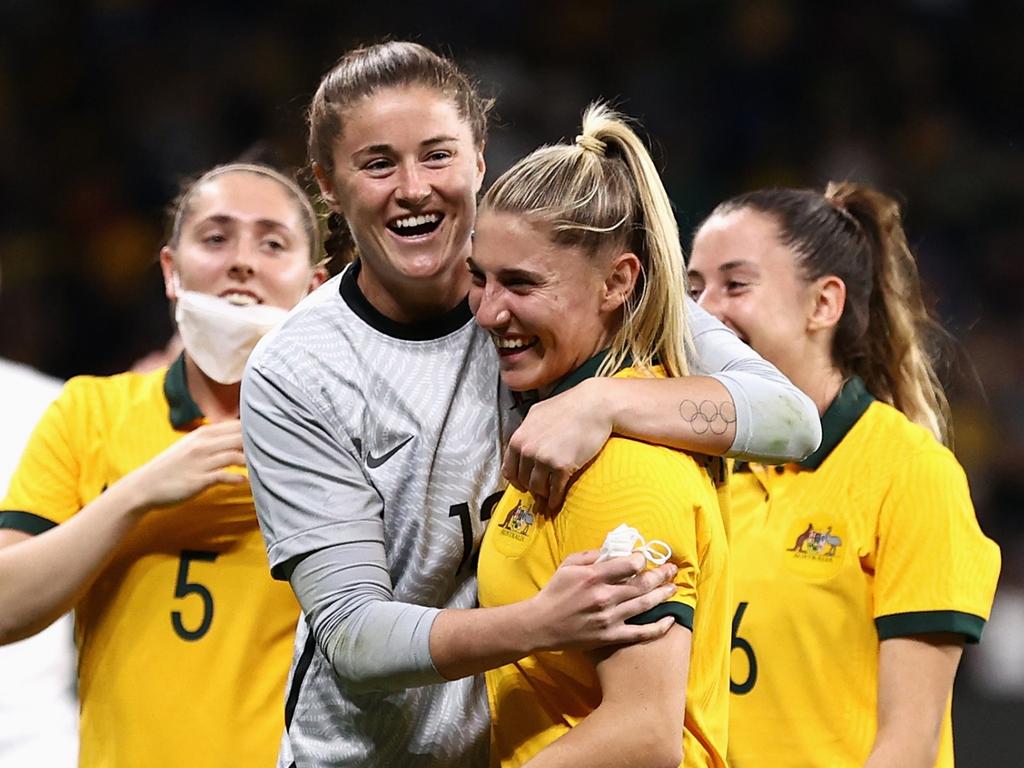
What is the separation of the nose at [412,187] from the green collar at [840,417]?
0.94 meters

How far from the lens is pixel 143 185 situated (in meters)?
7.40

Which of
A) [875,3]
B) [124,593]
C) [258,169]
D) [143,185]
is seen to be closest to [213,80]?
[143,185]

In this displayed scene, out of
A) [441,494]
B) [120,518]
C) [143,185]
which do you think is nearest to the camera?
[441,494]

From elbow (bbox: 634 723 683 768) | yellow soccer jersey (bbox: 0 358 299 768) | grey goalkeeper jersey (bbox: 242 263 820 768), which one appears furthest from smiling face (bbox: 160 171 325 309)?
elbow (bbox: 634 723 683 768)

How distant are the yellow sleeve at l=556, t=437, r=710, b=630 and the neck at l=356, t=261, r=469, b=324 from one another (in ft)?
1.62

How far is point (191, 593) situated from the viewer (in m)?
2.75

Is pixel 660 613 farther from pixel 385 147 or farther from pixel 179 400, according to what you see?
pixel 179 400

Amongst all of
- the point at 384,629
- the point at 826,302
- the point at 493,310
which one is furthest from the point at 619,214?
the point at 826,302

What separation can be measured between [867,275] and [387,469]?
1.30m

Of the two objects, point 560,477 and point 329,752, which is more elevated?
point 560,477

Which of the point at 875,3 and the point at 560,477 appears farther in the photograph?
the point at 875,3

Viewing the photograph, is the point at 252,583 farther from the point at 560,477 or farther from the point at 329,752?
the point at 560,477

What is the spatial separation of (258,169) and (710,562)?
1494 millimetres

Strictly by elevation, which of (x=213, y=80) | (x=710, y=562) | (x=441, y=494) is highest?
(x=213, y=80)
